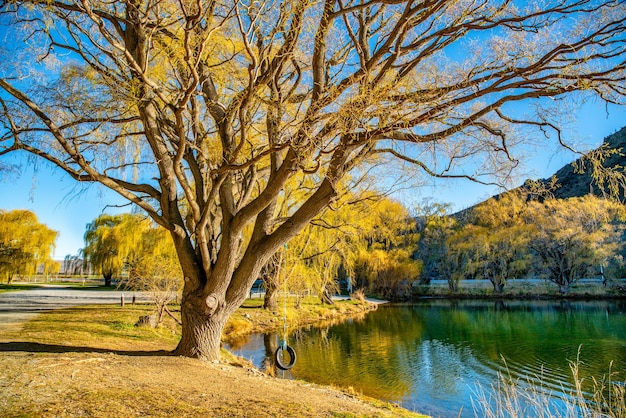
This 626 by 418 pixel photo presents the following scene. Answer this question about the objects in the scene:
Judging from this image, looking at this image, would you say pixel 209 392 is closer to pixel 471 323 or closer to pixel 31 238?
pixel 471 323

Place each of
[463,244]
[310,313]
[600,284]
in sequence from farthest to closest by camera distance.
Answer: [463,244] → [600,284] → [310,313]

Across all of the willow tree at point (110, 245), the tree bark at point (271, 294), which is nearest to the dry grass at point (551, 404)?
the tree bark at point (271, 294)

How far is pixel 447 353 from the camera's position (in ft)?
36.5

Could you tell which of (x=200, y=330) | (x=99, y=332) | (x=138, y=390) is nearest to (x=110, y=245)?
(x=99, y=332)

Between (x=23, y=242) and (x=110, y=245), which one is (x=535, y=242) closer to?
(x=110, y=245)

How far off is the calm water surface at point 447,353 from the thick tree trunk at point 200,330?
10.2ft

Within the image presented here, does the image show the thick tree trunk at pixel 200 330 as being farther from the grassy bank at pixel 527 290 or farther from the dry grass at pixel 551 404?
the grassy bank at pixel 527 290

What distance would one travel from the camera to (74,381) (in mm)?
4258

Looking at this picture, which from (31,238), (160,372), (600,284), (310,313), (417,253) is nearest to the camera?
(160,372)

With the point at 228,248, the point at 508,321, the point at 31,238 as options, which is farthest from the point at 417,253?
the point at 228,248

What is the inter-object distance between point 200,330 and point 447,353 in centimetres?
776

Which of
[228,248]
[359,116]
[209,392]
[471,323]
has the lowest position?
[471,323]

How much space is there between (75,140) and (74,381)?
10.8ft

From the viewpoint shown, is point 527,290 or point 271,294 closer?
point 271,294
